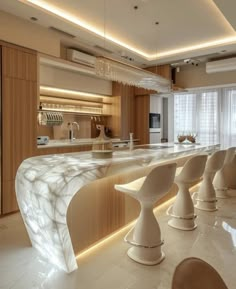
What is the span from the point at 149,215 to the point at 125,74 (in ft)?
7.35

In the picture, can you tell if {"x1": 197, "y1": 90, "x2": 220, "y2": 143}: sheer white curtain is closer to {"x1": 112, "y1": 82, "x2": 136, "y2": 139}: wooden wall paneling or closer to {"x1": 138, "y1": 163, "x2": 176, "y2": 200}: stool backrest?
{"x1": 112, "y1": 82, "x2": 136, "y2": 139}: wooden wall paneling

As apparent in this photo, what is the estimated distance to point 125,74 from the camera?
12.2ft

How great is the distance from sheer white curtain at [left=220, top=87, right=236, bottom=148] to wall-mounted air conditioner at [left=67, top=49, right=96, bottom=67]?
364 centimetres

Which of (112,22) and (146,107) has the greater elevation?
(112,22)

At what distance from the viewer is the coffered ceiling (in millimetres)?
3447

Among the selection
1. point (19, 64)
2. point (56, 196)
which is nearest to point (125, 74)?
point (19, 64)

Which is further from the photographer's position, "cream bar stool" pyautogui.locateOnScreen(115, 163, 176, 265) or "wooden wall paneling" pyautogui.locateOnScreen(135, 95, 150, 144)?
"wooden wall paneling" pyautogui.locateOnScreen(135, 95, 150, 144)

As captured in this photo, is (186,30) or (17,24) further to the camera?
(186,30)

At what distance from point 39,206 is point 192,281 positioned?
158 cm

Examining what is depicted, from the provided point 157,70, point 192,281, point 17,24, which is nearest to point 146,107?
point 157,70

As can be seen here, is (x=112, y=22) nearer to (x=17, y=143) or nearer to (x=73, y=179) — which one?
(x=17, y=143)

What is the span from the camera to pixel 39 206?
6.81 feet

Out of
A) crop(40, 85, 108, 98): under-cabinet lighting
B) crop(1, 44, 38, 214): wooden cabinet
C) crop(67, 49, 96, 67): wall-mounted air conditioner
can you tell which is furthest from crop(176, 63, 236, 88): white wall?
crop(1, 44, 38, 214): wooden cabinet

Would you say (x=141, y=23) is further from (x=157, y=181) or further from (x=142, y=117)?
(x=157, y=181)
